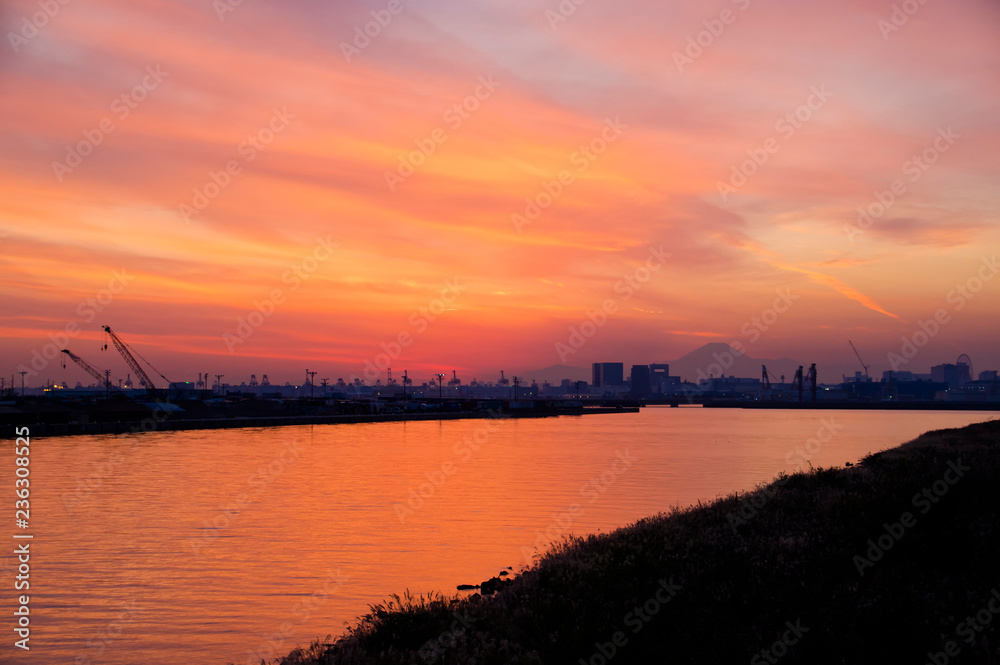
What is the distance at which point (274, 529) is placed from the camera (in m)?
34.5

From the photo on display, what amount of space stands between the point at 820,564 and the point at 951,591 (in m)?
2.71

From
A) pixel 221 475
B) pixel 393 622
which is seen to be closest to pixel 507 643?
pixel 393 622

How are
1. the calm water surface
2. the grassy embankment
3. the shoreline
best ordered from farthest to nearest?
the shoreline → the calm water surface → the grassy embankment

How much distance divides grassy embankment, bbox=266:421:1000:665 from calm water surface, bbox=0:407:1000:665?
4.46 meters

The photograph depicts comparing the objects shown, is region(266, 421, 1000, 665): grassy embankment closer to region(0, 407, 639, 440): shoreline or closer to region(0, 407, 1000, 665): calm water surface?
region(0, 407, 1000, 665): calm water surface

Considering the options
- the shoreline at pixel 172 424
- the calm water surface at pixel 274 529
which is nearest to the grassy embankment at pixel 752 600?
the calm water surface at pixel 274 529

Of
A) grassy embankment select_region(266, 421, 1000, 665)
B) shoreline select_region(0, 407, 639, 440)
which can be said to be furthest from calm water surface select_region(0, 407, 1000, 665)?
shoreline select_region(0, 407, 639, 440)

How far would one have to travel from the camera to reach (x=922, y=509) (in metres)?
20.6

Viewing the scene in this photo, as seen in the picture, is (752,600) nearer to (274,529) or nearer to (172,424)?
(274,529)

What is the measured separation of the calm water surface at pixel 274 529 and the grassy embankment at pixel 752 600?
4.46 metres

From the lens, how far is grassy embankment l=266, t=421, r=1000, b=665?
13.6m

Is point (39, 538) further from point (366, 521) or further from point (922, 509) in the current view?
point (922, 509)

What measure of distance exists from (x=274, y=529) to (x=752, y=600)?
966 inches

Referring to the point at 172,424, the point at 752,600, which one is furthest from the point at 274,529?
the point at 172,424
